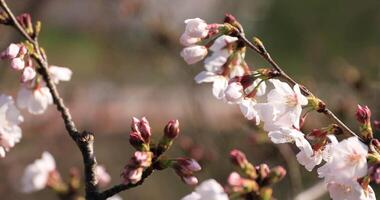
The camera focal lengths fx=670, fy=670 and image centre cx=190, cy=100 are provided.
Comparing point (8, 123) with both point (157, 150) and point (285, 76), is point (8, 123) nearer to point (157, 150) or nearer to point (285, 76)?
point (157, 150)

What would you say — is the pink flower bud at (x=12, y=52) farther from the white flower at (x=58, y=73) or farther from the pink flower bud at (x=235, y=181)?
the pink flower bud at (x=235, y=181)

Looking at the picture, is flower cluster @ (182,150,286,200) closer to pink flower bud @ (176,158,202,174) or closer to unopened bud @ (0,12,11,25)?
pink flower bud @ (176,158,202,174)

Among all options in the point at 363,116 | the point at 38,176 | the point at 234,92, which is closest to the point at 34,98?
the point at 38,176

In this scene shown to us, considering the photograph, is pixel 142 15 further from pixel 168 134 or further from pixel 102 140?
pixel 168 134

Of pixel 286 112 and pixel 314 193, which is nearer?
pixel 286 112

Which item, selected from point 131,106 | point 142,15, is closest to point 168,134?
point 142,15

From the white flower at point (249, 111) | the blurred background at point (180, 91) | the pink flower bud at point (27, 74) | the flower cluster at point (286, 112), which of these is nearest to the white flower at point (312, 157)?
the flower cluster at point (286, 112)

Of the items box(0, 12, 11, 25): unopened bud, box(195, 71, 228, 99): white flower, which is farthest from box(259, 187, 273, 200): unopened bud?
box(0, 12, 11, 25): unopened bud
